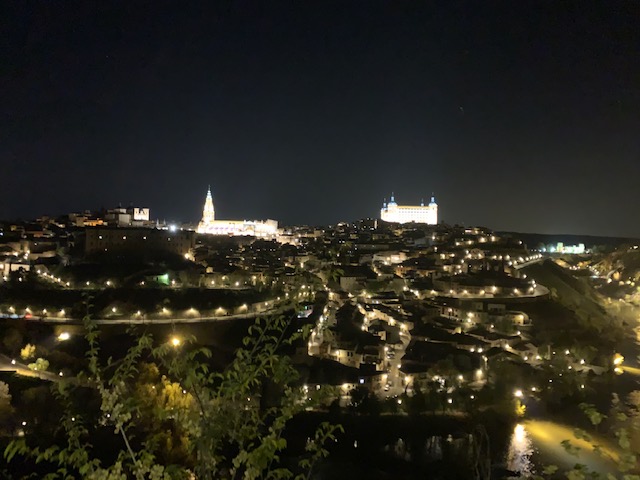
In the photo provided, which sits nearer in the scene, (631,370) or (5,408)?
(5,408)

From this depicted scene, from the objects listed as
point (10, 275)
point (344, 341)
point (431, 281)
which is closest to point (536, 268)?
point (431, 281)

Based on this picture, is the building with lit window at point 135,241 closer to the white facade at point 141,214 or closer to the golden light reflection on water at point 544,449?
the white facade at point 141,214

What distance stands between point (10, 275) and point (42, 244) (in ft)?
22.6

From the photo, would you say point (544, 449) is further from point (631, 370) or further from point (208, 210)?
point (208, 210)

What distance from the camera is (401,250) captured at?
3148 cm

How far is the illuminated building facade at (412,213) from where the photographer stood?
59344 mm

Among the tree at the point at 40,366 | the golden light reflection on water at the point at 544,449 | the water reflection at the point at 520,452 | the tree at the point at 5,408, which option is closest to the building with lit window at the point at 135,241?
the tree at the point at 40,366

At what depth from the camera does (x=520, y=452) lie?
938 centimetres

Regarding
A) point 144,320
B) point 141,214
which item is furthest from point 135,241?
point 141,214

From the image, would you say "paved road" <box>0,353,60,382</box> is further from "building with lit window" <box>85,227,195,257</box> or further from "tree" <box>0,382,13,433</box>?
"building with lit window" <box>85,227,195,257</box>

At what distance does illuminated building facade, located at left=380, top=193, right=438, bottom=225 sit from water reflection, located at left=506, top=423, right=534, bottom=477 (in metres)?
49.5

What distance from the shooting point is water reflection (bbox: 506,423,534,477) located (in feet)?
28.7

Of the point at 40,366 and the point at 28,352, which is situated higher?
the point at 28,352

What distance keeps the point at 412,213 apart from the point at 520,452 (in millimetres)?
51448
